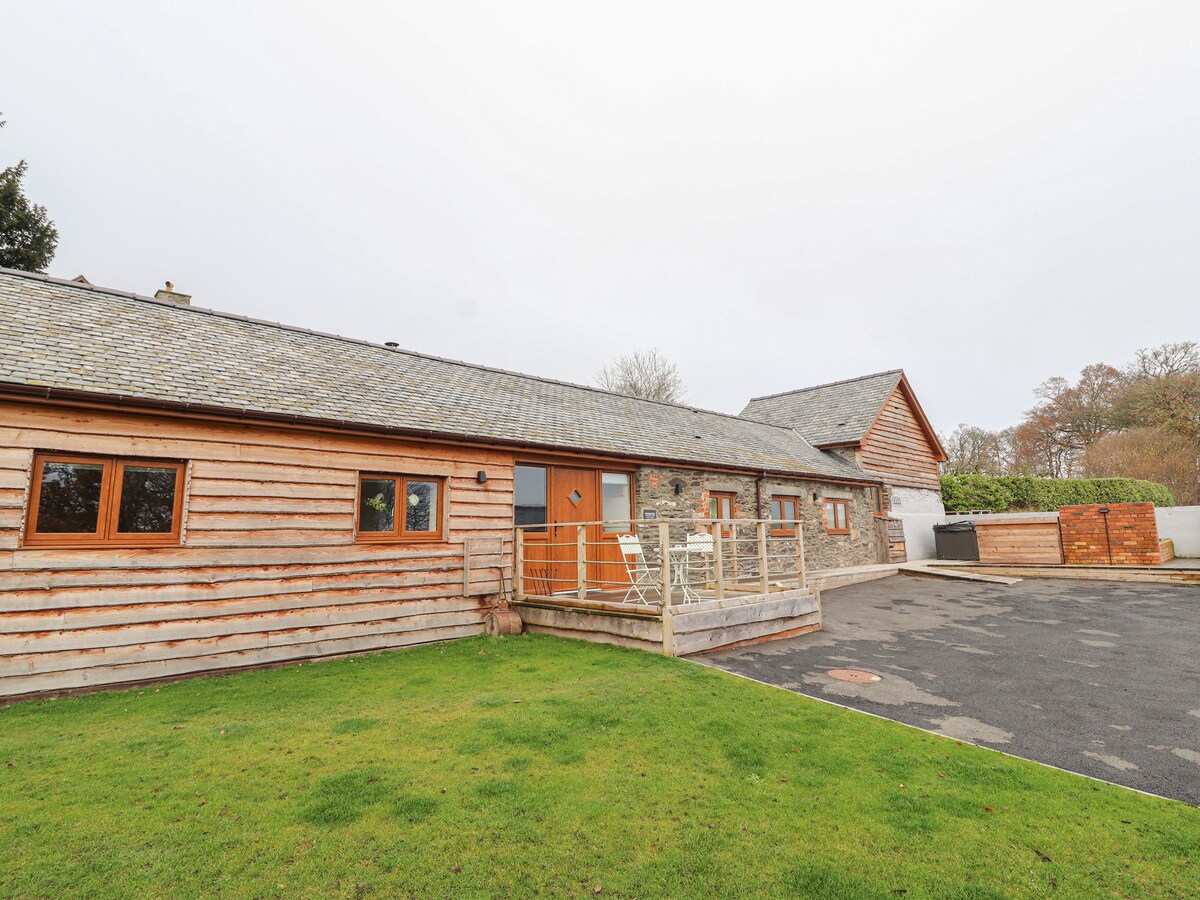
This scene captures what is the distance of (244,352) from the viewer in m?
8.80

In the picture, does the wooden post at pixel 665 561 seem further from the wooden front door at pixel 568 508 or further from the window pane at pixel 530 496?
the window pane at pixel 530 496

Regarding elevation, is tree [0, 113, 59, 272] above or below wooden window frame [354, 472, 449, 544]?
above

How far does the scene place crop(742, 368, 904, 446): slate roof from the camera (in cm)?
2067

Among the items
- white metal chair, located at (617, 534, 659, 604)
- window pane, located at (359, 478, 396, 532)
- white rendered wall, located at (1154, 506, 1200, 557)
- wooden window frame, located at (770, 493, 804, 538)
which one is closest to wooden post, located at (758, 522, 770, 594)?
white metal chair, located at (617, 534, 659, 604)

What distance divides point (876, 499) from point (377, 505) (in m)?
17.8

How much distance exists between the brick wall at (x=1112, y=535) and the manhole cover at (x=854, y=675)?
12.7 meters

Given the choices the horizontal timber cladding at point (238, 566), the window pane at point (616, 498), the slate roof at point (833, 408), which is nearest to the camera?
the horizontal timber cladding at point (238, 566)

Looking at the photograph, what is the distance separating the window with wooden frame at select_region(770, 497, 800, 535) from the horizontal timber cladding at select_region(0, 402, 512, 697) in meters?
8.92

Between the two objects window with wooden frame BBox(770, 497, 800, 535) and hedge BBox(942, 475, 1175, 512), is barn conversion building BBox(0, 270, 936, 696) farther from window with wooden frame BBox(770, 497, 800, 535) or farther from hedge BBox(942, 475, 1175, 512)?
hedge BBox(942, 475, 1175, 512)

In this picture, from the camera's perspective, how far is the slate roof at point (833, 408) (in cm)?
2067

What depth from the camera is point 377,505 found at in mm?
8328

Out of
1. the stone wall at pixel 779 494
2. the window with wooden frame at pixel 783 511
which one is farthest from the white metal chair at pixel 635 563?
the window with wooden frame at pixel 783 511

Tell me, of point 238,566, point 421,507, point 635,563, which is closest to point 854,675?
point 635,563

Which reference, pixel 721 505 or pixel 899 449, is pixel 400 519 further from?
pixel 899 449
